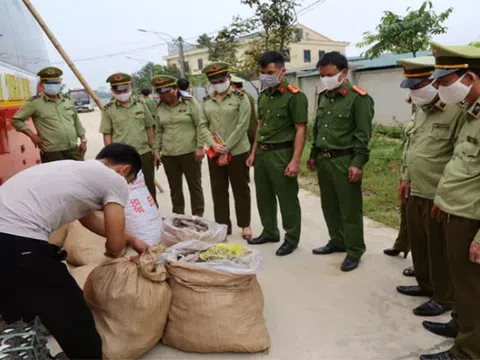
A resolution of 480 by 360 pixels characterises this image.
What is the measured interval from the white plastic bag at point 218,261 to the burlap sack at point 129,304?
104 mm

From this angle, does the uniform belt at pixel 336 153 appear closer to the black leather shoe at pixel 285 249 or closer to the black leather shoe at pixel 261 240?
the black leather shoe at pixel 285 249

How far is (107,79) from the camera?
4379 mm

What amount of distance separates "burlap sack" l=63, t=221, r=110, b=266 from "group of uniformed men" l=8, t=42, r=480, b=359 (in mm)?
1357

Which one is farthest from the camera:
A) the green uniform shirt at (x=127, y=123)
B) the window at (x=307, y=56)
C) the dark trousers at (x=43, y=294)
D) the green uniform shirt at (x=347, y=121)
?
the window at (x=307, y=56)

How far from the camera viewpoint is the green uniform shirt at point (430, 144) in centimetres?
241

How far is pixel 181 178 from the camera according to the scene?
4512mm

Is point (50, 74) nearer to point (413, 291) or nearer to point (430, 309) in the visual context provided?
point (413, 291)

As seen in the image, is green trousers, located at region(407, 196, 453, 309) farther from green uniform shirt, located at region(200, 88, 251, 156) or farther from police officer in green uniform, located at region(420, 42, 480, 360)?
green uniform shirt, located at region(200, 88, 251, 156)

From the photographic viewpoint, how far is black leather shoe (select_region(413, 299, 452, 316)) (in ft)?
8.61

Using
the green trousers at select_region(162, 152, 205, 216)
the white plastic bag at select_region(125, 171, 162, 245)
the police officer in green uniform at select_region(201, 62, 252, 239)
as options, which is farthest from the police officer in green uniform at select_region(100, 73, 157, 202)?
the white plastic bag at select_region(125, 171, 162, 245)

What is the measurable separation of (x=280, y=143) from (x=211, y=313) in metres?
1.76

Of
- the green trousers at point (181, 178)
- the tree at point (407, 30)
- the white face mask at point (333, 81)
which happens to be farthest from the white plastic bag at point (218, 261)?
the tree at point (407, 30)

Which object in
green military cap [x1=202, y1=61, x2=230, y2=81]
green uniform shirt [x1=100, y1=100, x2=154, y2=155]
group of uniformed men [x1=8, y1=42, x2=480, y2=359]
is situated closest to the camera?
group of uniformed men [x1=8, y1=42, x2=480, y2=359]

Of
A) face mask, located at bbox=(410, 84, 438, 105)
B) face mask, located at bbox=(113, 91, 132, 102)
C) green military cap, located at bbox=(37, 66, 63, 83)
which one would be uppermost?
Result: green military cap, located at bbox=(37, 66, 63, 83)
